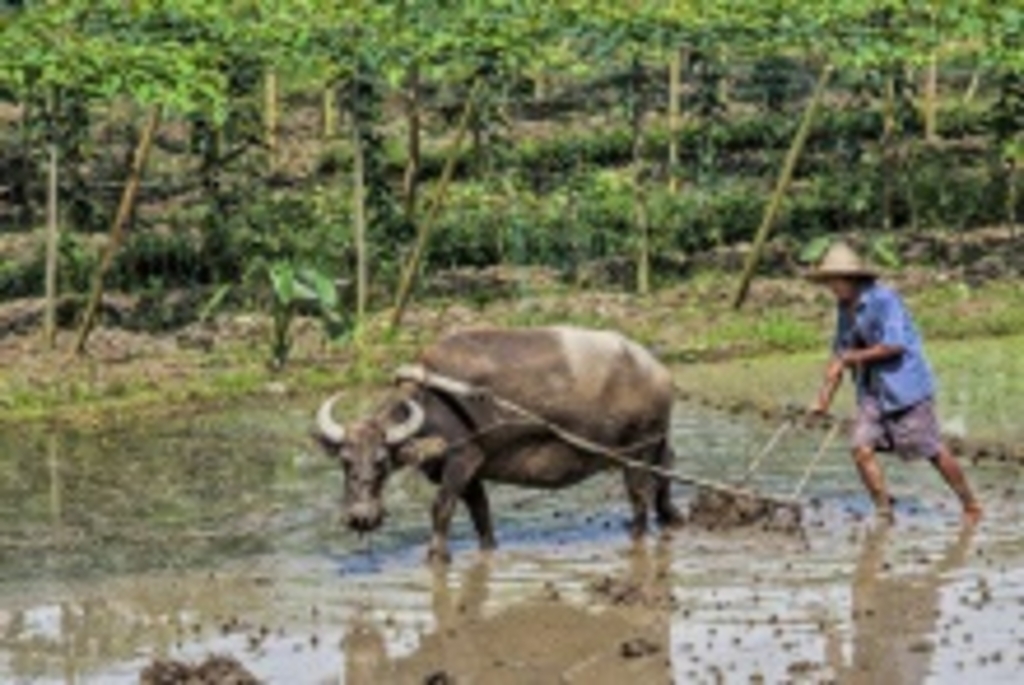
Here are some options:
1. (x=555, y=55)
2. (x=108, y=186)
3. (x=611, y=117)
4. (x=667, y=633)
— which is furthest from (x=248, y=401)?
(x=611, y=117)

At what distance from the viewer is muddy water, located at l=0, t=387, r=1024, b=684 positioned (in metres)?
9.48

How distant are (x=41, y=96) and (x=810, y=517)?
33.1ft

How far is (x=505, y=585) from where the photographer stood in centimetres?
1110

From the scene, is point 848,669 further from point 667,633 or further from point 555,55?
point 555,55

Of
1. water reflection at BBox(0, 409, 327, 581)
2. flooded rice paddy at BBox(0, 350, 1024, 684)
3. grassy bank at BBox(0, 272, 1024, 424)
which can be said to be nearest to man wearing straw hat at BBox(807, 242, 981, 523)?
flooded rice paddy at BBox(0, 350, 1024, 684)

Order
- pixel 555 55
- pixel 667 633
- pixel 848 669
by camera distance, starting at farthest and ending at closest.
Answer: pixel 555 55
pixel 667 633
pixel 848 669

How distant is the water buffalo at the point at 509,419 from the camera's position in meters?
11.7

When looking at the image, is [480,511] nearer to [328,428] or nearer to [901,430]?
[328,428]

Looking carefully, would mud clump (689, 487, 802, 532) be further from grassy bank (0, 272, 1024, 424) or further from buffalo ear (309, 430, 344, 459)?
grassy bank (0, 272, 1024, 424)

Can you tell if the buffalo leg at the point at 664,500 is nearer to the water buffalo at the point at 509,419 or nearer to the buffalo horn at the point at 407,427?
the water buffalo at the point at 509,419

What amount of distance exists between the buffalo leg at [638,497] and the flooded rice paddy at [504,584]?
0.35ft

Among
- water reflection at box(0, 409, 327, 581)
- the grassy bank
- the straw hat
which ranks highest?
the straw hat

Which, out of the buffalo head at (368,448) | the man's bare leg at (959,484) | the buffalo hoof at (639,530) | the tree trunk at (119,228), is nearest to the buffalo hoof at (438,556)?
the buffalo head at (368,448)

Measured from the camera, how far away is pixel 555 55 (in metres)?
20.2
